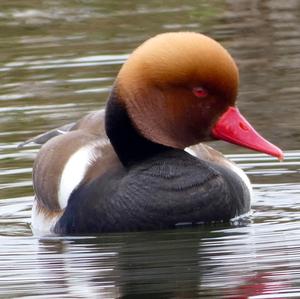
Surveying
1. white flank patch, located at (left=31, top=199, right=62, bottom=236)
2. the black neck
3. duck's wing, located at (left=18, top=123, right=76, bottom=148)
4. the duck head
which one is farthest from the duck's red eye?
duck's wing, located at (left=18, top=123, right=76, bottom=148)

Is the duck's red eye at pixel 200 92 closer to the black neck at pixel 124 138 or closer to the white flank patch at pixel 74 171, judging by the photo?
the black neck at pixel 124 138

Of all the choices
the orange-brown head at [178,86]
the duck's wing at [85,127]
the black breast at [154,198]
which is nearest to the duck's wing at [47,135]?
the duck's wing at [85,127]

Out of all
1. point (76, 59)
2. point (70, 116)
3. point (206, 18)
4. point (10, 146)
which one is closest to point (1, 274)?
point (10, 146)

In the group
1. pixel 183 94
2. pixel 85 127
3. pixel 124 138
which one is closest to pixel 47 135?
pixel 85 127

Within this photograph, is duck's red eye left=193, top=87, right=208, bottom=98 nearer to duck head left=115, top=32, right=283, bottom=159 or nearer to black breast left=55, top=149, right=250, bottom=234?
duck head left=115, top=32, right=283, bottom=159

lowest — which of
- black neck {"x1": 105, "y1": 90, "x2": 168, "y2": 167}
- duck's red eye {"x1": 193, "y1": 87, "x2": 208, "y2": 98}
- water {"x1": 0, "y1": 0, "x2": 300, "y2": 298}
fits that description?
water {"x1": 0, "y1": 0, "x2": 300, "y2": 298}

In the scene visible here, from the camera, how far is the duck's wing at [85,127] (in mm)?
8742

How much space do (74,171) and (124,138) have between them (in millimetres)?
411

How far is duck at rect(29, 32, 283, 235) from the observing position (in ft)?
26.1

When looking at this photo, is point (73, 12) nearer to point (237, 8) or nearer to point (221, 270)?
point (237, 8)

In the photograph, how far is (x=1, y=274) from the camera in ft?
24.1

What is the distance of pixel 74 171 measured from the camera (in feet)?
27.6

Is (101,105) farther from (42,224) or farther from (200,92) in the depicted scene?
(200,92)

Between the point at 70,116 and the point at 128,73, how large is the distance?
2421 millimetres
